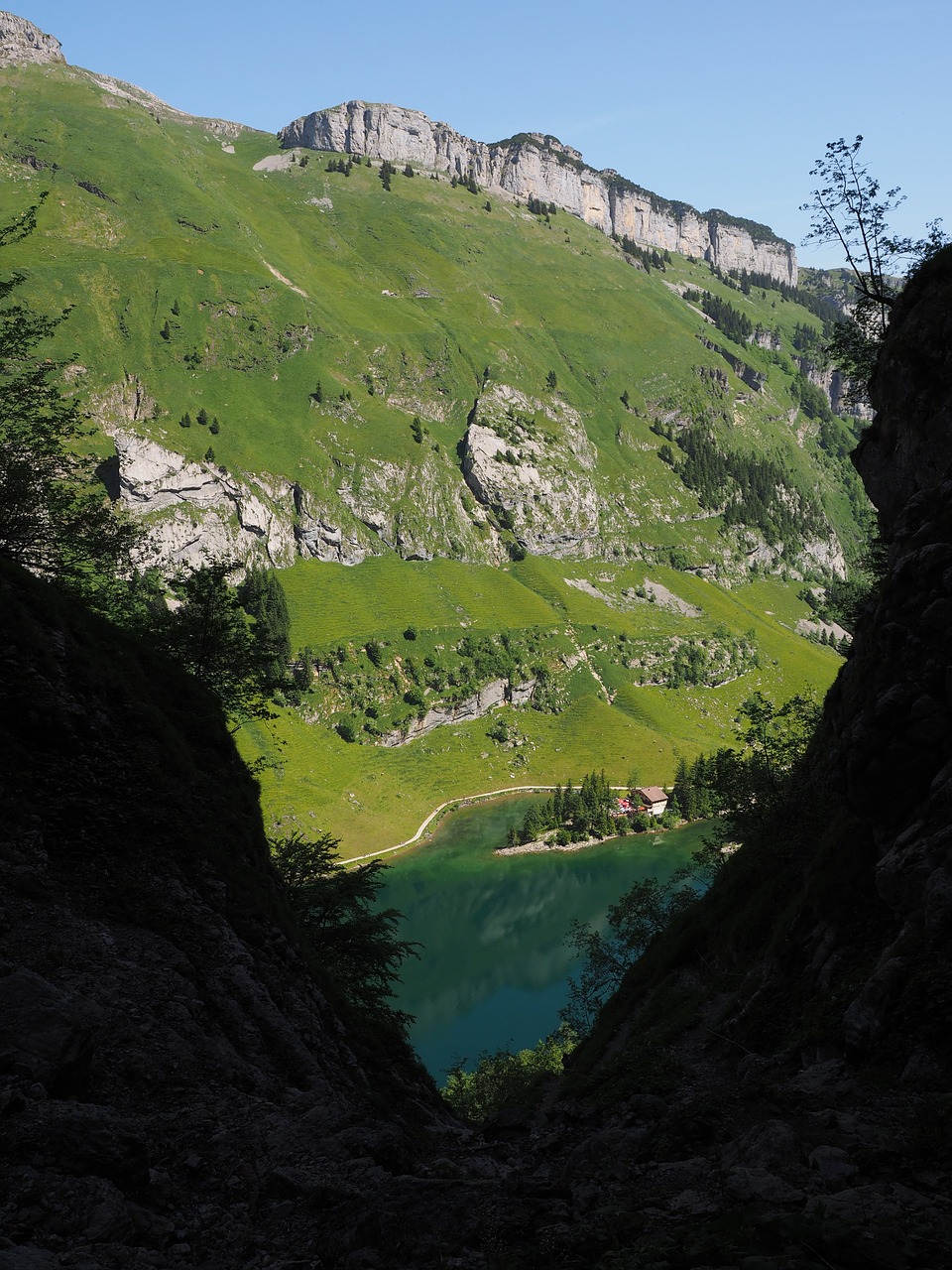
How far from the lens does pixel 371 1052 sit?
19031mm

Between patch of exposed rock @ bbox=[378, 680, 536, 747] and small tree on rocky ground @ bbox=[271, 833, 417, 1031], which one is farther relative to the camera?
patch of exposed rock @ bbox=[378, 680, 536, 747]

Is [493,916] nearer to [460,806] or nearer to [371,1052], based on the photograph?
[460,806]

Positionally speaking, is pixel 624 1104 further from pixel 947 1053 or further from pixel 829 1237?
pixel 829 1237

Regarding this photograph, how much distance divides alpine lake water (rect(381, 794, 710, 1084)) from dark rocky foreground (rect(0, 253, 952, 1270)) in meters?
56.4

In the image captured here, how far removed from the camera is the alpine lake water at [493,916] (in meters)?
79.4

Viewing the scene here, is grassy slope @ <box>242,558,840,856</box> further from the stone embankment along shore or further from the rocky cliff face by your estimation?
the rocky cliff face

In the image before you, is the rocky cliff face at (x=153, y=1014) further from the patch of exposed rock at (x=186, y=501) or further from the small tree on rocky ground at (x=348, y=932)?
the patch of exposed rock at (x=186, y=501)

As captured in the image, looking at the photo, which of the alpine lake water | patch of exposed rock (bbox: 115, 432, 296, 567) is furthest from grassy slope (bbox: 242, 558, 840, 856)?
patch of exposed rock (bbox: 115, 432, 296, 567)

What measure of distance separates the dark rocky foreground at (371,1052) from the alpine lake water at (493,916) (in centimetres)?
5638

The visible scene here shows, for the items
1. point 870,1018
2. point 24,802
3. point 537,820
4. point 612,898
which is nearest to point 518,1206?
point 870,1018

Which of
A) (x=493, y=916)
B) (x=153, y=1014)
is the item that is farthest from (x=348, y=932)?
(x=493, y=916)

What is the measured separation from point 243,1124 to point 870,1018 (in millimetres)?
8750

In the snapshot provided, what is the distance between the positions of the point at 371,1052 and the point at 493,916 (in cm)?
9781

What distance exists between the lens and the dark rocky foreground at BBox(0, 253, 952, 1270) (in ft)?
24.4
